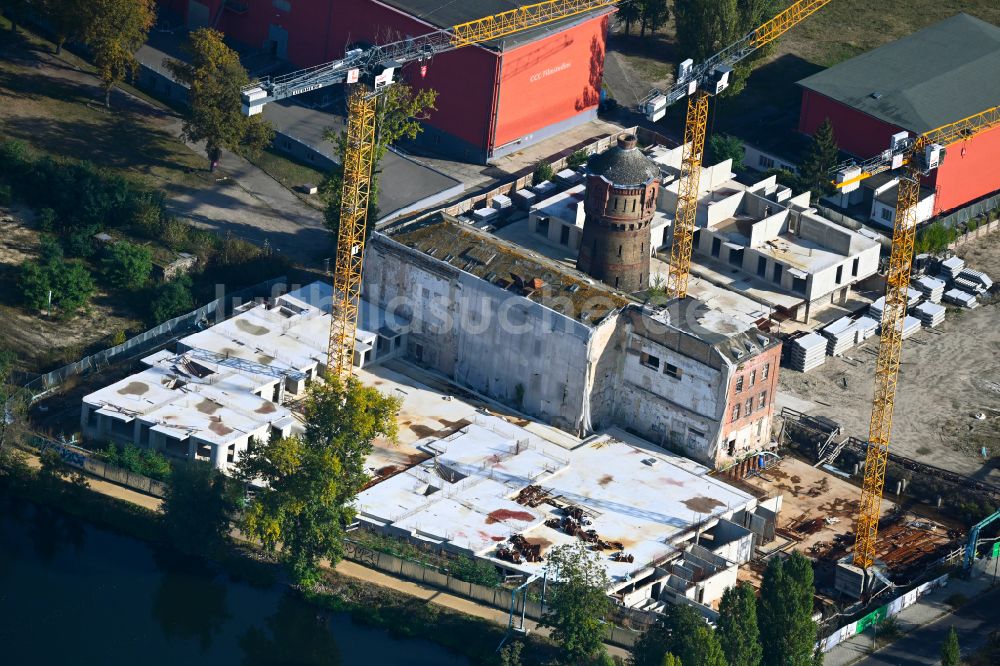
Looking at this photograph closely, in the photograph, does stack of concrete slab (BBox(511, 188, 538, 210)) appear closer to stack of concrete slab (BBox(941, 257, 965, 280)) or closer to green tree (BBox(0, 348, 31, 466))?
stack of concrete slab (BBox(941, 257, 965, 280))

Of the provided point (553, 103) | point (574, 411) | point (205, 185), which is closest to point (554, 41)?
point (553, 103)

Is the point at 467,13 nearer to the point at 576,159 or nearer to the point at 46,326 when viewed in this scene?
the point at 576,159

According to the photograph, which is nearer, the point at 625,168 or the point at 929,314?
the point at 625,168

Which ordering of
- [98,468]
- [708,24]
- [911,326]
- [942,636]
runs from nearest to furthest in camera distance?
[942,636]
[98,468]
[911,326]
[708,24]

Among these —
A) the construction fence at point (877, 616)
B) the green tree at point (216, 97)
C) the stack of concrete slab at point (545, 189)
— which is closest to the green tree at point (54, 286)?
the green tree at point (216, 97)

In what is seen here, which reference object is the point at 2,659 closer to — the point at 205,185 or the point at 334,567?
the point at 334,567

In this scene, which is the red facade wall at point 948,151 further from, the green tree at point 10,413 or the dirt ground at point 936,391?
the green tree at point 10,413

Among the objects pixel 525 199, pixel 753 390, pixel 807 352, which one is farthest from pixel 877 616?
pixel 525 199
